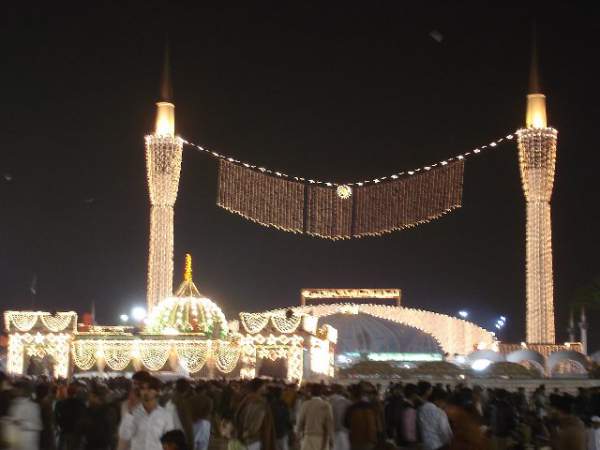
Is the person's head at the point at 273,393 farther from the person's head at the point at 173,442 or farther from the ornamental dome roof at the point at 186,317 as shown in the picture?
the ornamental dome roof at the point at 186,317

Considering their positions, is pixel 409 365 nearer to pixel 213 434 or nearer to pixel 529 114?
pixel 529 114

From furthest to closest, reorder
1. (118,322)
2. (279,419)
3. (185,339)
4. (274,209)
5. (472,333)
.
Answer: (118,322)
(472,333)
(274,209)
(185,339)
(279,419)

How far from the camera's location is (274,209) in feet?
133

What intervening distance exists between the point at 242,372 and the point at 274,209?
8641 mm

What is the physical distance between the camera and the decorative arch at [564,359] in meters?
39.5

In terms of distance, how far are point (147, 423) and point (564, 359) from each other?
32123 millimetres

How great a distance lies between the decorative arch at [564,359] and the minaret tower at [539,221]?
1.60m

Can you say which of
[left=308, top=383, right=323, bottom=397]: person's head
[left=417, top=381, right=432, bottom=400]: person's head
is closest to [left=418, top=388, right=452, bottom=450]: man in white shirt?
[left=417, top=381, right=432, bottom=400]: person's head

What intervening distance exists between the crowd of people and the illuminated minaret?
2335cm

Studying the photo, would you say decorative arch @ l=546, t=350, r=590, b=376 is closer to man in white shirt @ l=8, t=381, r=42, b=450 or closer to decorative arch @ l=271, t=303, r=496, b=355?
decorative arch @ l=271, t=303, r=496, b=355

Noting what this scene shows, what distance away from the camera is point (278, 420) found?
48.1 ft

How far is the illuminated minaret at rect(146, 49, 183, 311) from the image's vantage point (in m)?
41.6

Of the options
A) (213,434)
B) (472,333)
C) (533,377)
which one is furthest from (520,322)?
(213,434)

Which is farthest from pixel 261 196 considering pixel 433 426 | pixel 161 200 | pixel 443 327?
pixel 433 426
